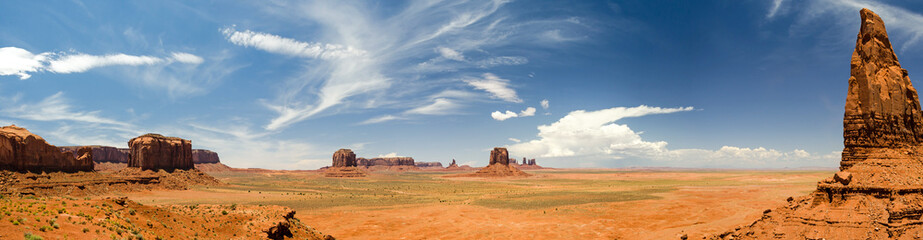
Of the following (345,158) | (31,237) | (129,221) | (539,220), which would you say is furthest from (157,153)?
(345,158)

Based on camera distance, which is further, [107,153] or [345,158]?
[345,158]

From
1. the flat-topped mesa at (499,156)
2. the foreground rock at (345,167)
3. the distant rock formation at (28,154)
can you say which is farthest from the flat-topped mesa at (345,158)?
the distant rock formation at (28,154)

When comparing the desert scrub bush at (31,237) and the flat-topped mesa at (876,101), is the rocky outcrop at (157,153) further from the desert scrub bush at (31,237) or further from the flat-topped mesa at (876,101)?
the flat-topped mesa at (876,101)

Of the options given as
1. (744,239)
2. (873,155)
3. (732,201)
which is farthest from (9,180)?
(732,201)

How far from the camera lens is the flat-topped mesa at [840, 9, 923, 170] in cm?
2247

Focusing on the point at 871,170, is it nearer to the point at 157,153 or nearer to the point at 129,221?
the point at 129,221

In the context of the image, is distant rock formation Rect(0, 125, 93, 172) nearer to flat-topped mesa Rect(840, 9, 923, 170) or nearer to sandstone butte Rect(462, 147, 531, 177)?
flat-topped mesa Rect(840, 9, 923, 170)

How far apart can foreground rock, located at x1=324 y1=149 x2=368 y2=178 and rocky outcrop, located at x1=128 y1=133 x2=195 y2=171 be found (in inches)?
3235

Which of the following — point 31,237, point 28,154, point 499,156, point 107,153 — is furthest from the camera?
point 499,156

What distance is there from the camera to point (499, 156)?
607 ft

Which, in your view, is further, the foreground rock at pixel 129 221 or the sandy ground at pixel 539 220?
the sandy ground at pixel 539 220

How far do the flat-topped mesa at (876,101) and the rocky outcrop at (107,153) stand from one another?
22253cm

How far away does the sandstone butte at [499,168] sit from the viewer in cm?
17288

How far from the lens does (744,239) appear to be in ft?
74.8
